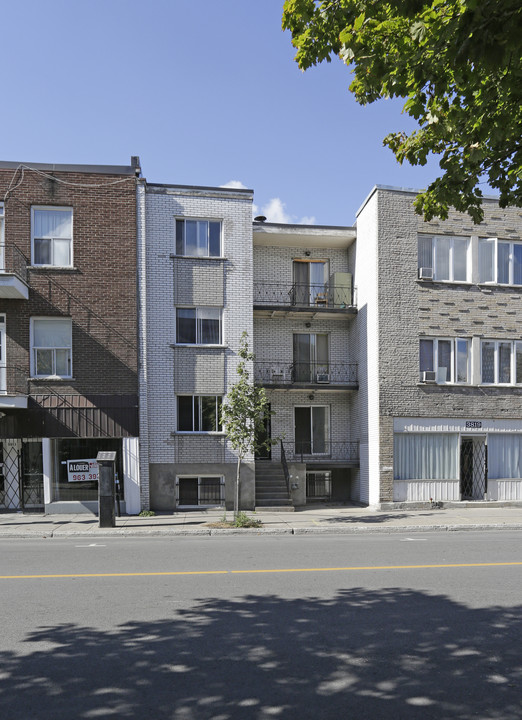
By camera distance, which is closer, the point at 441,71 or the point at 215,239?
the point at 441,71

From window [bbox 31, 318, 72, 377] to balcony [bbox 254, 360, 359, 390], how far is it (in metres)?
6.66

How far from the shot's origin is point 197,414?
20578mm

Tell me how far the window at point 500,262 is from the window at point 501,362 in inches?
84.9

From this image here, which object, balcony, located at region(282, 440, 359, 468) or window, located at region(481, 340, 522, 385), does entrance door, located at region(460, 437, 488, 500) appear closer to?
window, located at region(481, 340, 522, 385)

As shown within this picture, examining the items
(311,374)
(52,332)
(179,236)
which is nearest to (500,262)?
(311,374)

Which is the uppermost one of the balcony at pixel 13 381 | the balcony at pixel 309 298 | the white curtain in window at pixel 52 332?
the balcony at pixel 309 298

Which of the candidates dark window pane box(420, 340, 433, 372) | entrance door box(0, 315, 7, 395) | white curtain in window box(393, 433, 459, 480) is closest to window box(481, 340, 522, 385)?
dark window pane box(420, 340, 433, 372)

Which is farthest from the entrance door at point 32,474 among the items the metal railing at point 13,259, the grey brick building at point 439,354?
the grey brick building at point 439,354

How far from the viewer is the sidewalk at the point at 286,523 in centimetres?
1520

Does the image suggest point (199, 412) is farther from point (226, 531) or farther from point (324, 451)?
point (226, 531)

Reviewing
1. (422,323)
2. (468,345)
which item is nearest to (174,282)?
(422,323)

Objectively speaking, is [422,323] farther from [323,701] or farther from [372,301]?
[323,701]

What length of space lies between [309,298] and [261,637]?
1834 cm

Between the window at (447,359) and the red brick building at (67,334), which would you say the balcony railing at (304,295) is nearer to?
the window at (447,359)
